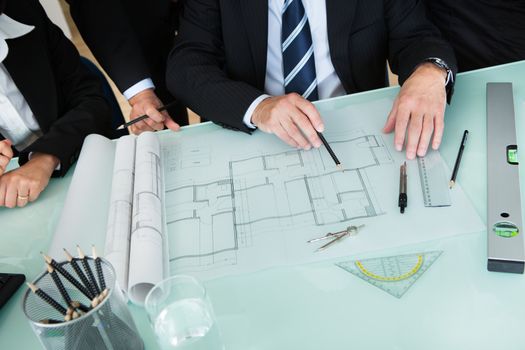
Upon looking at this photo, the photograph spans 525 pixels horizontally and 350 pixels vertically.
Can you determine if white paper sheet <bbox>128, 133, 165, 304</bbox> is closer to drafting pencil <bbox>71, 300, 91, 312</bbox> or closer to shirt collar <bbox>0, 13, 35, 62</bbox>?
drafting pencil <bbox>71, 300, 91, 312</bbox>

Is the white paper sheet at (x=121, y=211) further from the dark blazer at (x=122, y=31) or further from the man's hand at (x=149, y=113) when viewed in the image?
the dark blazer at (x=122, y=31)

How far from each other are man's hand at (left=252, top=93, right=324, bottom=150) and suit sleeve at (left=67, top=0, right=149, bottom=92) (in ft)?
2.20

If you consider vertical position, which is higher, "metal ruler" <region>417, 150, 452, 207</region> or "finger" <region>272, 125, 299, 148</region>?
"finger" <region>272, 125, 299, 148</region>

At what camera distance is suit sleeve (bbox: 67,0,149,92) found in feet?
5.78

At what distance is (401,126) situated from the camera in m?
1.17

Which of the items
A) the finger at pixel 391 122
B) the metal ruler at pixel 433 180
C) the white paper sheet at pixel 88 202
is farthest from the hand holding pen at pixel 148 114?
the metal ruler at pixel 433 180

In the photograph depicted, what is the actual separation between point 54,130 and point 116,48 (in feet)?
1.50

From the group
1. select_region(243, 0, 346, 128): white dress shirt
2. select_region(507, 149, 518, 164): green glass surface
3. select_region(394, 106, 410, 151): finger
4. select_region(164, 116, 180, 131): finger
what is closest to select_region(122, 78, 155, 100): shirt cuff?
select_region(164, 116, 180, 131): finger

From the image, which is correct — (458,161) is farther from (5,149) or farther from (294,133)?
(5,149)

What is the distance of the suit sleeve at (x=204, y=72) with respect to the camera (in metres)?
1.38

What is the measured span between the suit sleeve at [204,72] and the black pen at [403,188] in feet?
1.46

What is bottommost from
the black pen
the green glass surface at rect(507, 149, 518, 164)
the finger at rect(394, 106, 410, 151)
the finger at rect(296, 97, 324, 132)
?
the green glass surface at rect(507, 149, 518, 164)

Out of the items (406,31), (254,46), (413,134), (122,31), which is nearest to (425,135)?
(413,134)

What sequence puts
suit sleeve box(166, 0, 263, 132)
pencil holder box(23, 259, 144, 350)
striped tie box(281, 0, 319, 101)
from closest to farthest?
pencil holder box(23, 259, 144, 350)
suit sleeve box(166, 0, 263, 132)
striped tie box(281, 0, 319, 101)
